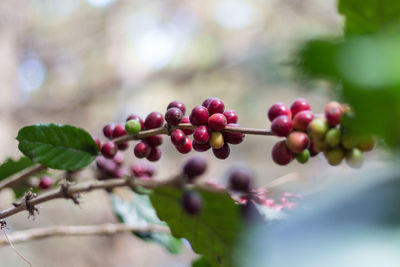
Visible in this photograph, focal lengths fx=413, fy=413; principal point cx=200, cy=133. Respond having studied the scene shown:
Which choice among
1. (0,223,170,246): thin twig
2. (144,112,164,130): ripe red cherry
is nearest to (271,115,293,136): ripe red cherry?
(144,112,164,130): ripe red cherry

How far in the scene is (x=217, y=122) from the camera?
1.92 feet

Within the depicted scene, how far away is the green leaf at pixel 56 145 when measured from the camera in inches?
26.1

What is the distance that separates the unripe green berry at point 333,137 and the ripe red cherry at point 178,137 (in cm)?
22

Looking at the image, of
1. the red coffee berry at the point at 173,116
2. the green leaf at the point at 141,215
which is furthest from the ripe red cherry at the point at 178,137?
the green leaf at the point at 141,215

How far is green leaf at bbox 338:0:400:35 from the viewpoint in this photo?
1.48ft

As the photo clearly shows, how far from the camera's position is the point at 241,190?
0.47 metres

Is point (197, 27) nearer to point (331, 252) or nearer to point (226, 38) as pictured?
point (226, 38)

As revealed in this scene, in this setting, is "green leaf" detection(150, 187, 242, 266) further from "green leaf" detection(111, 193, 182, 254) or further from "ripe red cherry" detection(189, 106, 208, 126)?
"green leaf" detection(111, 193, 182, 254)

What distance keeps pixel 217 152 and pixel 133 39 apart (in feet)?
16.0

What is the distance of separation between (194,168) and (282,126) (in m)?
0.14

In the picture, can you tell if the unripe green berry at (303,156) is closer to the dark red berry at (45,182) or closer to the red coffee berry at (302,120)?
the red coffee berry at (302,120)

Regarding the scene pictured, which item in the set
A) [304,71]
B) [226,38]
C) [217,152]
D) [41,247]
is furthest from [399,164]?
[226,38]

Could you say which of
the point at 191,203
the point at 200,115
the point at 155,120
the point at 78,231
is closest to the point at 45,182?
the point at 78,231

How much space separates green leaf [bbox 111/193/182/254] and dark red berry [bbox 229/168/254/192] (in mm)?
512
